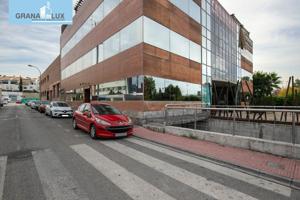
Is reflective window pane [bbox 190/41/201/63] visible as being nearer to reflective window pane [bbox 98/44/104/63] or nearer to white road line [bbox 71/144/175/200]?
reflective window pane [bbox 98/44/104/63]

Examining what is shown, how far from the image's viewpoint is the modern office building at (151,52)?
598 inches

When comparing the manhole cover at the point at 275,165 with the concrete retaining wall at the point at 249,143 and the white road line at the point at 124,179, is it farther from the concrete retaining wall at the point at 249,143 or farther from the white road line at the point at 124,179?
the white road line at the point at 124,179

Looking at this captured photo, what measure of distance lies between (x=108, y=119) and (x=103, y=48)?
45.8ft

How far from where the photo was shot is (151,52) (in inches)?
599

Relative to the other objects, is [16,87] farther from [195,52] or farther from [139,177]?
[139,177]

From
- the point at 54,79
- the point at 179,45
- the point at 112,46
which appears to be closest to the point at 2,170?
the point at 112,46

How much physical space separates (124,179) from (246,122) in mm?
6432

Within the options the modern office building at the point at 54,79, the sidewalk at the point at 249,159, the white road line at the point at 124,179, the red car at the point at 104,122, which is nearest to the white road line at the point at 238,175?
the sidewalk at the point at 249,159

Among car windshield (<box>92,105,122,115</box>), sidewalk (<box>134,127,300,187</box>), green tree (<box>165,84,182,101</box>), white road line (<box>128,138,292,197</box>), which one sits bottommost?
white road line (<box>128,138,292,197</box>)

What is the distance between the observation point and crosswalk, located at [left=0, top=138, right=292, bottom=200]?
12.8ft

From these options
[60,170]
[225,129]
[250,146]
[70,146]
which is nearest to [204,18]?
[225,129]

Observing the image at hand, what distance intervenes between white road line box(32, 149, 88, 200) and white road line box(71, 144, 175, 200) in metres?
0.77

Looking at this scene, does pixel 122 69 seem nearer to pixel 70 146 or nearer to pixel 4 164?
pixel 70 146

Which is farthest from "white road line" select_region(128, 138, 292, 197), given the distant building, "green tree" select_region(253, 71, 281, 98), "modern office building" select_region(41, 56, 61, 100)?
the distant building
